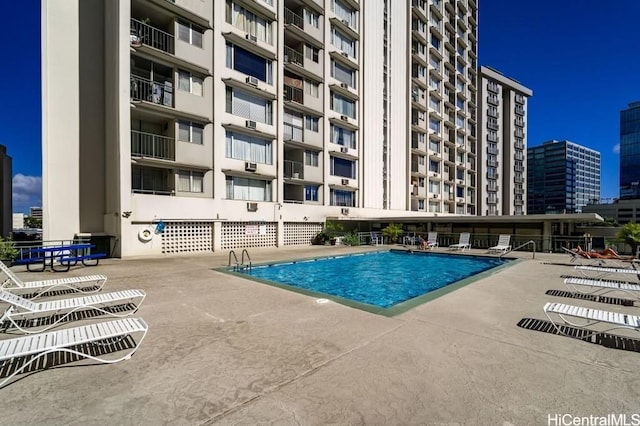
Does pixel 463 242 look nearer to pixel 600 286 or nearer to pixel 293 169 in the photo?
pixel 293 169

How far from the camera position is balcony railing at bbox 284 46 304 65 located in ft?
76.7

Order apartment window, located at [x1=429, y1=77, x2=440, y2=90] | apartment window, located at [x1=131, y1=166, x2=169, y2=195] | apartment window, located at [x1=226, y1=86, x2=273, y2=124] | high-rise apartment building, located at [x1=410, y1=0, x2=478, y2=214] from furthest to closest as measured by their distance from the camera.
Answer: apartment window, located at [x1=429, y1=77, x2=440, y2=90] → high-rise apartment building, located at [x1=410, y1=0, x2=478, y2=214] → apartment window, located at [x1=226, y1=86, x2=273, y2=124] → apartment window, located at [x1=131, y1=166, x2=169, y2=195]

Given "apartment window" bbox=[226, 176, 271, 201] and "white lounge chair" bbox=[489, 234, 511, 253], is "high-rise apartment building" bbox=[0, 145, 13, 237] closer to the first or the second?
"apartment window" bbox=[226, 176, 271, 201]

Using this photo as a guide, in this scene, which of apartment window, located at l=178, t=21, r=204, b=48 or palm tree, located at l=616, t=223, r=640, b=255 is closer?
palm tree, located at l=616, t=223, r=640, b=255

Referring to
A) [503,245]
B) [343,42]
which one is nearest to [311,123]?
[343,42]

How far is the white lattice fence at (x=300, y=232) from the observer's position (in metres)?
22.9

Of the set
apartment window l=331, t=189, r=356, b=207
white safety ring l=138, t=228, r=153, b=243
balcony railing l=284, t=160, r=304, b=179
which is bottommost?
white safety ring l=138, t=228, r=153, b=243

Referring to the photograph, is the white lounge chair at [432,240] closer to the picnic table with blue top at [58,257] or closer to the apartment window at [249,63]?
the apartment window at [249,63]

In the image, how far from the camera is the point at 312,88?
24875mm

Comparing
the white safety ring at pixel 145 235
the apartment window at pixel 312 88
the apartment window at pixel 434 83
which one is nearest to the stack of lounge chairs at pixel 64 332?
the white safety ring at pixel 145 235

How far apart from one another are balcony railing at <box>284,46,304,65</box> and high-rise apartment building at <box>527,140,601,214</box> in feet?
376

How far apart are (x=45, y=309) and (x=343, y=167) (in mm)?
24033

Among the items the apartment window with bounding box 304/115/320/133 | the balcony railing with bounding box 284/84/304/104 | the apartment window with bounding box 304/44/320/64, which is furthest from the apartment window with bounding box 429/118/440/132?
the balcony railing with bounding box 284/84/304/104

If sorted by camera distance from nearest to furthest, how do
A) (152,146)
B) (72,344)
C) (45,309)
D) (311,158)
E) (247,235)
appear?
(72,344), (45,309), (152,146), (247,235), (311,158)
